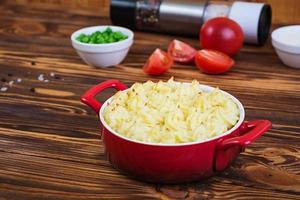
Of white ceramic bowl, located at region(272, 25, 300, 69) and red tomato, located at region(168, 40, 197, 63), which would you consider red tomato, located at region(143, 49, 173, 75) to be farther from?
white ceramic bowl, located at region(272, 25, 300, 69)

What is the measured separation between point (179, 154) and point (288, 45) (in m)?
0.65

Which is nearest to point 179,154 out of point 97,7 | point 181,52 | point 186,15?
point 181,52

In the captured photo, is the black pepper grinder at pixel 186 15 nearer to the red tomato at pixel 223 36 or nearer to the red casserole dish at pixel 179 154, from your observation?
the red tomato at pixel 223 36

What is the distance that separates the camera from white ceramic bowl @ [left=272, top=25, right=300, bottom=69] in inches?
51.3

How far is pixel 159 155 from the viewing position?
78 cm

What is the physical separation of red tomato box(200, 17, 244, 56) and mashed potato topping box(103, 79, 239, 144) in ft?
1.73

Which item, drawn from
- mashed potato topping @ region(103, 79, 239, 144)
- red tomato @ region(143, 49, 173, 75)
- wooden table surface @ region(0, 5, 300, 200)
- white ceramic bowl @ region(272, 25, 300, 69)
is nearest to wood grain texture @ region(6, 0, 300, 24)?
wooden table surface @ region(0, 5, 300, 200)

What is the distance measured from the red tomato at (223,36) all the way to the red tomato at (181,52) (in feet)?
0.18

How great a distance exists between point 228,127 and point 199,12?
80 centimetres

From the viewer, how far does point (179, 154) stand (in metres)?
0.77

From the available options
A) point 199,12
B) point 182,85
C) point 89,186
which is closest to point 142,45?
point 199,12

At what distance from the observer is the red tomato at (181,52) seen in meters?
1.38

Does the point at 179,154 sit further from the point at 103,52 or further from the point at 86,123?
the point at 103,52

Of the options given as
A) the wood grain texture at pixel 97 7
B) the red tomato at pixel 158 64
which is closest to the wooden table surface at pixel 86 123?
the red tomato at pixel 158 64
